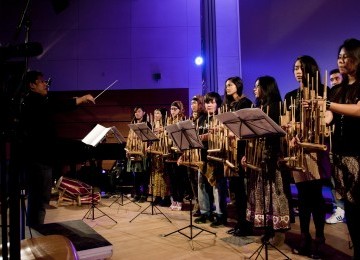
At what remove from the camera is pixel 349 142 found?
2.82 meters

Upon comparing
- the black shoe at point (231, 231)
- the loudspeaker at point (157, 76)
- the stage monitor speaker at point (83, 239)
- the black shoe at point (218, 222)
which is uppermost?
the loudspeaker at point (157, 76)

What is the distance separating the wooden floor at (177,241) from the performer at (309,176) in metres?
0.22

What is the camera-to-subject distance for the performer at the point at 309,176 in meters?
3.40

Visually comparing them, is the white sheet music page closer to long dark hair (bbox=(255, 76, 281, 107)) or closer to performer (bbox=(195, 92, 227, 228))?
performer (bbox=(195, 92, 227, 228))

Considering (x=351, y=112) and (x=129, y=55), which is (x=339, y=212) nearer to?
(x=351, y=112)

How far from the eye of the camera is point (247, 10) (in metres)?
8.12

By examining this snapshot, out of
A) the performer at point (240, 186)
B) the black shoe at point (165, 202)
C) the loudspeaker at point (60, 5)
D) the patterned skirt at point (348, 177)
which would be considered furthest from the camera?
the loudspeaker at point (60, 5)

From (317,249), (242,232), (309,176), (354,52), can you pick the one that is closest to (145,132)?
(242,232)

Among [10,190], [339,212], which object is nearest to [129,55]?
[339,212]

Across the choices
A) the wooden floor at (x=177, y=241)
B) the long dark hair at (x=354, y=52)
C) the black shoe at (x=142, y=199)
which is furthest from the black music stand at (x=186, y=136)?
the black shoe at (x=142, y=199)

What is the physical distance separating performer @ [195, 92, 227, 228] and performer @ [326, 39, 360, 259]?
2.10m

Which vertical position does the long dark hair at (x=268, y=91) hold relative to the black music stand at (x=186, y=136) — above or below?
above

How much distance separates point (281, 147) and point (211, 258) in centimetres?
139

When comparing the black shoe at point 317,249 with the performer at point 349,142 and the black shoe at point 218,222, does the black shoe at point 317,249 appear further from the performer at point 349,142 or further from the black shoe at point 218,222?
the black shoe at point 218,222
